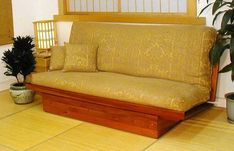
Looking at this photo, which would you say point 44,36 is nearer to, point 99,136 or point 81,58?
point 81,58

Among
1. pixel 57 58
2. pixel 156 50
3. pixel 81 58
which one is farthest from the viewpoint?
pixel 57 58

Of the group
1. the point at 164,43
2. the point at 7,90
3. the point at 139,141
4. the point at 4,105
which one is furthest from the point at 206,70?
the point at 7,90

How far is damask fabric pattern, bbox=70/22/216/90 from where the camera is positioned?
3.14 metres

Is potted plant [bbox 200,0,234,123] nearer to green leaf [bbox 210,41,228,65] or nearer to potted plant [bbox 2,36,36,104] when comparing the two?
green leaf [bbox 210,41,228,65]

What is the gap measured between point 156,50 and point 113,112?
77 cm

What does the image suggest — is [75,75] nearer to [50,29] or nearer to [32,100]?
[32,100]

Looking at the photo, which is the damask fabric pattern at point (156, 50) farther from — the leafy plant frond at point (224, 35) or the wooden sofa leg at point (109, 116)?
the wooden sofa leg at point (109, 116)

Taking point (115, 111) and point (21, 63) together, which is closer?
point (115, 111)

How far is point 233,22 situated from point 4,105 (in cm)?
265

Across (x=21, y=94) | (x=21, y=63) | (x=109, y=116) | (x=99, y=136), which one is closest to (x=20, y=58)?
(x=21, y=63)

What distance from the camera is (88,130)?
310 cm

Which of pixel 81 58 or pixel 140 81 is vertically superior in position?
pixel 81 58

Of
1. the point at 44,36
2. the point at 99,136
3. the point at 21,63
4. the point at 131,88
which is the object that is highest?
the point at 44,36

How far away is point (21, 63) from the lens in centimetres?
386
